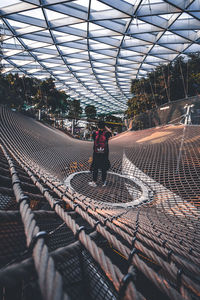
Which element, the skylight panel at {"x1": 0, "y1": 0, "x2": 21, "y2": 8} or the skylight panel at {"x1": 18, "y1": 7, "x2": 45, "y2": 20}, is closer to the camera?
the skylight panel at {"x1": 0, "y1": 0, "x2": 21, "y2": 8}

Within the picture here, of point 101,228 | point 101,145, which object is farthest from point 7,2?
point 101,228

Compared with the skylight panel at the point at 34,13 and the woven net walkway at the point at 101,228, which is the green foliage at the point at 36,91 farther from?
the woven net walkway at the point at 101,228

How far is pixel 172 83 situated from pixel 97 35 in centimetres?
807

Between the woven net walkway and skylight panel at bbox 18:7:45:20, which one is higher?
skylight panel at bbox 18:7:45:20

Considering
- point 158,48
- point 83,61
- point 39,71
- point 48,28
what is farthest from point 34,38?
point 158,48

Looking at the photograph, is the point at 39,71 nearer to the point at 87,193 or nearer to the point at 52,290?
the point at 87,193

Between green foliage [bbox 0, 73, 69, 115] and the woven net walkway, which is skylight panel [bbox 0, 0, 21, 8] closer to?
green foliage [bbox 0, 73, 69, 115]

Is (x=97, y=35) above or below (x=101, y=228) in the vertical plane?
above

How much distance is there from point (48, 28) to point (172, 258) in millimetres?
13714

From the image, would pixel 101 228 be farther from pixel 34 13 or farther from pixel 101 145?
pixel 34 13

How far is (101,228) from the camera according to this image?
784 millimetres

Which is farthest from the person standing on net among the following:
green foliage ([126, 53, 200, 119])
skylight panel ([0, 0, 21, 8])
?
green foliage ([126, 53, 200, 119])

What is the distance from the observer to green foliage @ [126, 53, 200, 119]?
1368cm

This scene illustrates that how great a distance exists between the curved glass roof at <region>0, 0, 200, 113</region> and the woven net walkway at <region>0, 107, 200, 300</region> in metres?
8.66
